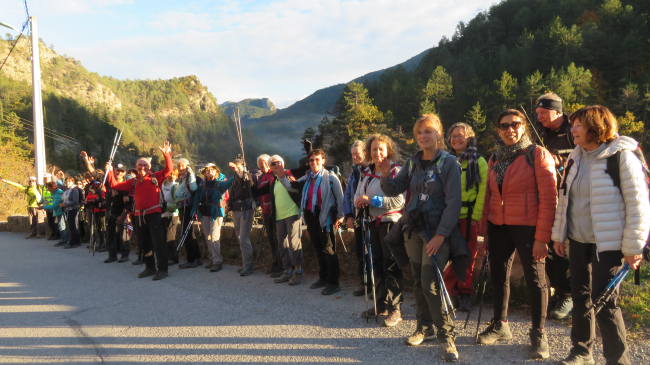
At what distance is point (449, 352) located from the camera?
3146mm

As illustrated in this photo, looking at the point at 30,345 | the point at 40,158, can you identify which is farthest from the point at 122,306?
the point at 40,158

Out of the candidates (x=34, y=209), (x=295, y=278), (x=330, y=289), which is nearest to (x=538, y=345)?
(x=330, y=289)

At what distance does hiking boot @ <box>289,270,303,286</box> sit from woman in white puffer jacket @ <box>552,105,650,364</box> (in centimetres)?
363

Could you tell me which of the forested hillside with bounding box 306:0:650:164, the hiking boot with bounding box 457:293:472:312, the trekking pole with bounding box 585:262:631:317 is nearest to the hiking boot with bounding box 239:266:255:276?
the hiking boot with bounding box 457:293:472:312

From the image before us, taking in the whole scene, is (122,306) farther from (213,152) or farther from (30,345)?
(213,152)

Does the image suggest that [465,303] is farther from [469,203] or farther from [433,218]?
[433,218]

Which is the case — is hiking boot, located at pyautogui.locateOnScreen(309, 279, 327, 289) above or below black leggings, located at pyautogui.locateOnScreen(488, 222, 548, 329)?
below

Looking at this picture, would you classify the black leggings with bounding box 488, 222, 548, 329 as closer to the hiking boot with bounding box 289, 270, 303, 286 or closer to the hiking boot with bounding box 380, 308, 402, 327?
the hiking boot with bounding box 380, 308, 402, 327

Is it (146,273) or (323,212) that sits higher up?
(323,212)

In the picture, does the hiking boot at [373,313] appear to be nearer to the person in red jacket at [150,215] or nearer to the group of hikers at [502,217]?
the group of hikers at [502,217]

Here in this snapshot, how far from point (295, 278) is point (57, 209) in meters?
9.99

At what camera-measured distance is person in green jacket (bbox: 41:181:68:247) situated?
11.8 meters

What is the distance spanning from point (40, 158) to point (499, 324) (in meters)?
17.7

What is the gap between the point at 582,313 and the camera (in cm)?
293
